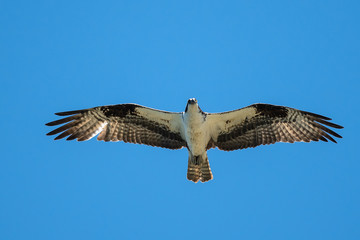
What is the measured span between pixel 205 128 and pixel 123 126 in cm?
219

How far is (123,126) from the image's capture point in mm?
12398

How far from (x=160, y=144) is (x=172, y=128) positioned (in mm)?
561

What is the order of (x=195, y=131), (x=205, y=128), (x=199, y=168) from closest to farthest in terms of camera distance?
(x=195, y=131), (x=205, y=128), (x=199, y=168)

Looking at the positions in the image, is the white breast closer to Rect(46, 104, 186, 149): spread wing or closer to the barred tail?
the barred tail

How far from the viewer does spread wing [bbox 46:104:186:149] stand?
1218 cm

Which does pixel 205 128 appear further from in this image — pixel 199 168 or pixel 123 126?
pixel 123 126

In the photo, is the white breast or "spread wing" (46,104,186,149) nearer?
the white breast

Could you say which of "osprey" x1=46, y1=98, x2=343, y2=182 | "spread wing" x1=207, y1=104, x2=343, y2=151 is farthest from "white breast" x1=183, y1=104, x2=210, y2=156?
"spread wing" x1=207, y1=104, x2=343, y2=151

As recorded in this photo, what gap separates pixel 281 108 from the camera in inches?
474

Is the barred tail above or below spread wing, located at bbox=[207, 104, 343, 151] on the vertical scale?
below

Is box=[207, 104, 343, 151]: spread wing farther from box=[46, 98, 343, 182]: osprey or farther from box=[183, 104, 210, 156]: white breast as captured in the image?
box=[183, 104, 210, 156]: white breast

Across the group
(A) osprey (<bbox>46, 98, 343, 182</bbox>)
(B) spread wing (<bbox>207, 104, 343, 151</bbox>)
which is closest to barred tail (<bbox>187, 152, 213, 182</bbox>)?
(A) osprey (<bbox>46, 98, 343, 182</bbox>)

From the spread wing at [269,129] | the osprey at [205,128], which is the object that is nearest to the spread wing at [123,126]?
the osprey at [205,128]

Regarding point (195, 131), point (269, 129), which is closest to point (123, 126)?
point (195, 131)
